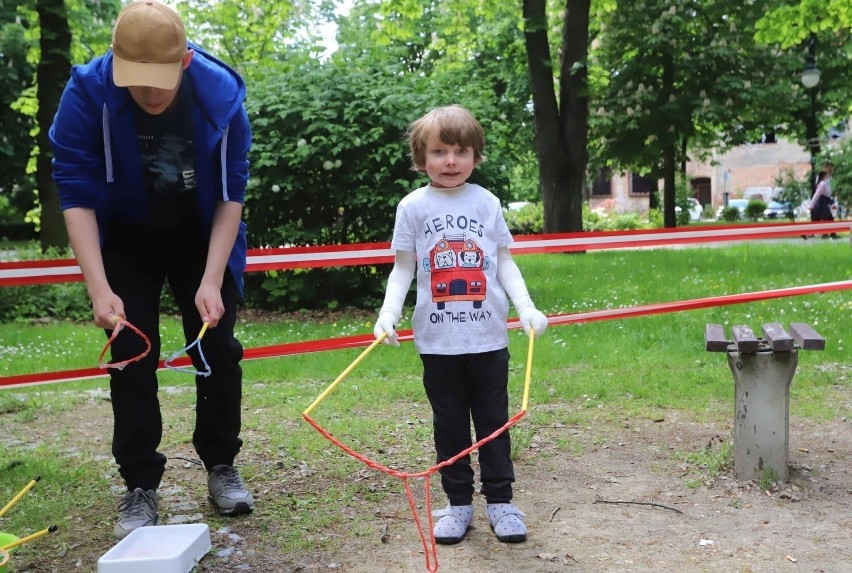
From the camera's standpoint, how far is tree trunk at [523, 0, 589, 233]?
14.3 metres

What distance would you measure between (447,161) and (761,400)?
1.77 metres

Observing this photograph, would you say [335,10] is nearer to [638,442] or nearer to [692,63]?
[692,63]

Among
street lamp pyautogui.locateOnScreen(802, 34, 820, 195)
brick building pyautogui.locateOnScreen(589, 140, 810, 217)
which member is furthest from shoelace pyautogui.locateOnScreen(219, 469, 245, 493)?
brick building pyautogui.locateOnScreen(589, 140, 810, 217)

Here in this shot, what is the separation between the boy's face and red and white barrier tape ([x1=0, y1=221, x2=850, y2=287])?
170 centimetres

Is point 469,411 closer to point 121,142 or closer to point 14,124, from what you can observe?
point 121,142

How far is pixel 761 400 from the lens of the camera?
3816mm

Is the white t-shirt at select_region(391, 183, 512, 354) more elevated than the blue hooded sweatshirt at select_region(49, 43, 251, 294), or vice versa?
the blue hooded sweatshirt at select_region(49, 43, 251, 294)

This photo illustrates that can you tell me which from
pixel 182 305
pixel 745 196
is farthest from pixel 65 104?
pixel 745 196

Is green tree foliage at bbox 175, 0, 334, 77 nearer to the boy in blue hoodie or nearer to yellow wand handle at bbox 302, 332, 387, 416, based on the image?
the boy in blue hoodie

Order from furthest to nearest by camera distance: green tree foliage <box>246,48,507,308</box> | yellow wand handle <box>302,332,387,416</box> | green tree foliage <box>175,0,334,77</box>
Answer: green tree foliage <box>175,0,334,77</box>, green tree foliage <box>246,48,507,308</box>, yellow wand handle <box>302,332,387,416</box>

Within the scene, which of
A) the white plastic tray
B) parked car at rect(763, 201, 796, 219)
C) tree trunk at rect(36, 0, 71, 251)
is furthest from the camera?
parked car at rect(763, 201, 796, 219)

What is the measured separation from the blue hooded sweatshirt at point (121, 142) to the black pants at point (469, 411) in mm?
1033

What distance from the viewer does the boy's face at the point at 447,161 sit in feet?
10.5

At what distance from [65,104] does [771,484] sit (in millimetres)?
3188
